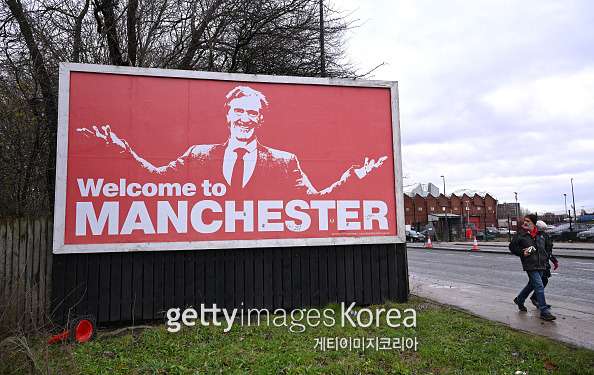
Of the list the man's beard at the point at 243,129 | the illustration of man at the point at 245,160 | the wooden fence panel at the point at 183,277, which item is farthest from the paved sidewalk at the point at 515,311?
the man's beard at the point at 243,129

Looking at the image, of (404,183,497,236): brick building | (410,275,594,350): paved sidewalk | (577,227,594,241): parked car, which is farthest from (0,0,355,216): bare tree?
(404,183,497,236): brick building

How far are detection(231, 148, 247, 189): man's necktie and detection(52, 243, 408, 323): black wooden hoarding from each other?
1.17 meters

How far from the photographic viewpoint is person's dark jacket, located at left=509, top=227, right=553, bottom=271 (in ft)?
23.8

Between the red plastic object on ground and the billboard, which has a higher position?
the billboard

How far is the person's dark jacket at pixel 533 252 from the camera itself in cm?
725

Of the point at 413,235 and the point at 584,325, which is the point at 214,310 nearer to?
the point at 584,325

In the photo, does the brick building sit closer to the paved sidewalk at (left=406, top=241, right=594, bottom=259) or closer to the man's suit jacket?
the paved sidewalk at (left=406, top=241, right=594, bottom=259)

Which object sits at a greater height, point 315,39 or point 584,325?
point 315,39

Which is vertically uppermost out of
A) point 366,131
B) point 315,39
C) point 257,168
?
point 315,39

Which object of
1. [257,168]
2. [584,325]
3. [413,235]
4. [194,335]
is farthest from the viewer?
[413,235]

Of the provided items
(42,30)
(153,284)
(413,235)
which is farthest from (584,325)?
(413,235)

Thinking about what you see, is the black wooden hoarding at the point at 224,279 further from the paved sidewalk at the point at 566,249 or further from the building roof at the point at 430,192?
the building roof at the point at 430,192

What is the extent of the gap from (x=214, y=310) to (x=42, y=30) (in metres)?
6.82

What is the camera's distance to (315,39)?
11648 millimetres
